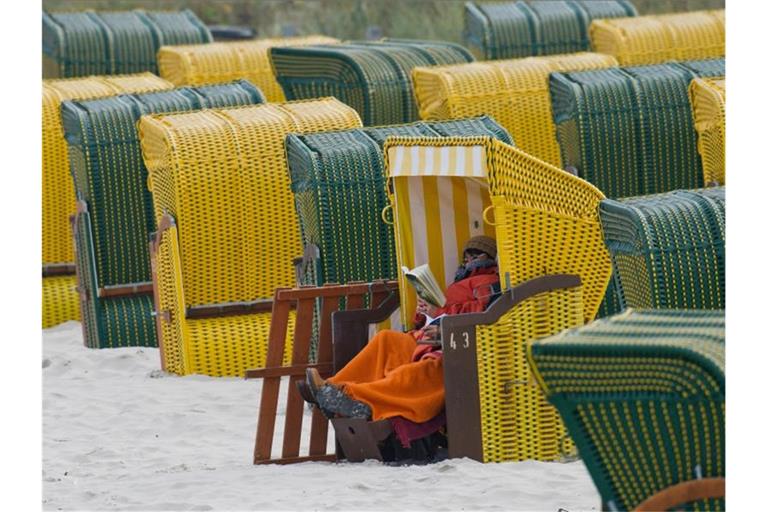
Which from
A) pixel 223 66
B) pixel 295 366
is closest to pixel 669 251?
pixel 295 366

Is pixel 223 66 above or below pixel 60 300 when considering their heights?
above

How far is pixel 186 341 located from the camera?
9.48 metres

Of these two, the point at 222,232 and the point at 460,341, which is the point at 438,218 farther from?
the point at 222,232

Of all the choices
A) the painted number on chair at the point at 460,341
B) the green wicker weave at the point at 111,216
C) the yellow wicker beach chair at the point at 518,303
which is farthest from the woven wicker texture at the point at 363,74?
the painted number on chair at the point at 460,341

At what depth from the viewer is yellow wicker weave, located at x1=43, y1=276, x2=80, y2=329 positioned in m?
12.0

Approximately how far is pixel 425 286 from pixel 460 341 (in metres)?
0.60

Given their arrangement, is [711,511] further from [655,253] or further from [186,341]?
[186,341]

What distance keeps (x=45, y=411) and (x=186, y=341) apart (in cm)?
93

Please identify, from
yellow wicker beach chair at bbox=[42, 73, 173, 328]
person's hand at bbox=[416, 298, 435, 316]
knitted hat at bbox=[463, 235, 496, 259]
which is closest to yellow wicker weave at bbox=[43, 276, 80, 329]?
yellow wicker beach chair at bbox=[42, 73, 173, 328]

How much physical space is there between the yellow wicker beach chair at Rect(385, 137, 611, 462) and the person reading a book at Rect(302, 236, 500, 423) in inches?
4.6

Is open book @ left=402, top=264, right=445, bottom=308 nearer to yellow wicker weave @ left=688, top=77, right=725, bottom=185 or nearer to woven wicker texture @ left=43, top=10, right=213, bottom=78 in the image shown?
yellow wicker weave @ left=688, top=77, right=725, bottom=185

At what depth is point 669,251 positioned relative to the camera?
22.1 ft

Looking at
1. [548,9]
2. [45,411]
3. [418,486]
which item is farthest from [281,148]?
[548,9]

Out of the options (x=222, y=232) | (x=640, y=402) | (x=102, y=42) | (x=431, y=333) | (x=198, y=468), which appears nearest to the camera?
(x=640, y=402)
